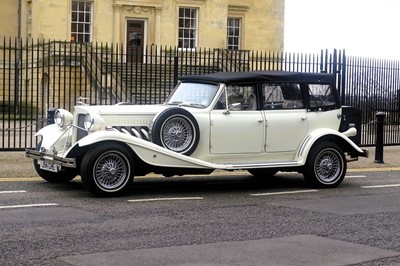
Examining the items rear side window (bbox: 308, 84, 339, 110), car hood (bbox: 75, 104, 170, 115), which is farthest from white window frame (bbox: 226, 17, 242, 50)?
car hood (bbox: 75, 104, 170, 115)

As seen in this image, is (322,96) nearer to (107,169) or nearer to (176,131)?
(176,131)

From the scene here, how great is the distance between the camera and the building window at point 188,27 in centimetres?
4159

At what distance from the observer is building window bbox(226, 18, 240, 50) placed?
45.4 m

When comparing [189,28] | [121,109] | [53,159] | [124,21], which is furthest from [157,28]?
[53,159]

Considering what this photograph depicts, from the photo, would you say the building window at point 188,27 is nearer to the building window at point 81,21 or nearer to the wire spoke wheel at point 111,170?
the building window at point 81,21

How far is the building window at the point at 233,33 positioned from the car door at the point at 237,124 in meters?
31.8

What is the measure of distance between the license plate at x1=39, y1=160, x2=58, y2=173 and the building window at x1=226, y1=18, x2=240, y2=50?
32708 mm

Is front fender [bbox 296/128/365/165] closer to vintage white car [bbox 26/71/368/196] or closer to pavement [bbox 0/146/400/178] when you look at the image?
vintage white car [bbox 26/71/368/196]

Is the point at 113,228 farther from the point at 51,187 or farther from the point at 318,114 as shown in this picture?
the point at 318,114

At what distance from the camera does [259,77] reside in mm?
13695

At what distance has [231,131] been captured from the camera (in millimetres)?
13234

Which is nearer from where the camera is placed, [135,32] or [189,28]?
[135,32]

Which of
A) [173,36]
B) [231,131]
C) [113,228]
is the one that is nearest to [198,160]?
[231,131]

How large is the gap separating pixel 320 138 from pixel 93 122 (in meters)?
3.88
